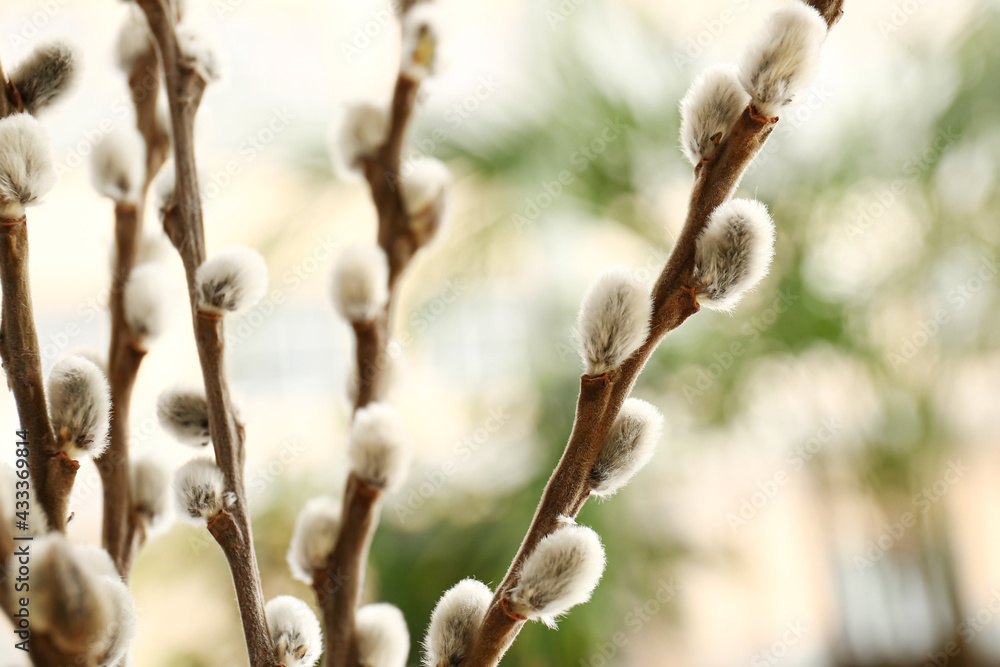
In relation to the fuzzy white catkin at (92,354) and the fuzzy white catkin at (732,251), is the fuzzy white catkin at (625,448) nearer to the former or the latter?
the fuzzy white catkin at (732,251)

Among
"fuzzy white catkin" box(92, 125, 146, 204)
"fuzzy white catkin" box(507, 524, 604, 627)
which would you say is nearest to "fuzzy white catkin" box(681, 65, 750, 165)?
"fuzzy white catkin" box(507, 524, 604, 627)

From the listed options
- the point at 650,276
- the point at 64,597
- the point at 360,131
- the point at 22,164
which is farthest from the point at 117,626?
the point at 650,276

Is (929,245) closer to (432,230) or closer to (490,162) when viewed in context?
(490,162)

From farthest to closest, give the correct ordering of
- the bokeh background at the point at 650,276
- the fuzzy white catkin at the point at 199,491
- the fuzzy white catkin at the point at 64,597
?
1. the bokeh background at the point at 650,276
2. the fuzzy white catkin at the point at 199,491
3. the fuzzy white catkin at the point at 64,597

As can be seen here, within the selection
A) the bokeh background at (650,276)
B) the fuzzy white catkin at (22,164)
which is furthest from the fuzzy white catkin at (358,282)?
the bokeh background at (650,276)

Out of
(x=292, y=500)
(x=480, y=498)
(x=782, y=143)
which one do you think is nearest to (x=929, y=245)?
(x=782, y=143)

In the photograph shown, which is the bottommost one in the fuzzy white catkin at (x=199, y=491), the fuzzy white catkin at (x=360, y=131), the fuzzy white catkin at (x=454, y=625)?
the fuzzy white catkin at (x=454, y=625)

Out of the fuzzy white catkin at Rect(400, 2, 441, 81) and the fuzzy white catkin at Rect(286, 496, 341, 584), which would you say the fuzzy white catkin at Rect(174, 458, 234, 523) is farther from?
the fuzzy white catkin at Rect(400, 2, 441, 81)
